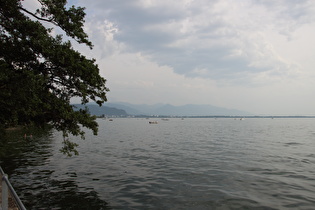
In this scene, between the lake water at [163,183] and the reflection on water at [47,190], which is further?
the lake water at [163,183]

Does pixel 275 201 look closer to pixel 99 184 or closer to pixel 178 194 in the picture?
pixel 178 194

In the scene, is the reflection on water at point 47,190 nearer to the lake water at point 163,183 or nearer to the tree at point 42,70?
the lake water at point 163,183

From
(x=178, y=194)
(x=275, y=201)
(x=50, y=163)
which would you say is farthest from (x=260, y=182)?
(x=50, y=163)

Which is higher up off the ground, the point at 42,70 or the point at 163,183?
the point at 42,70

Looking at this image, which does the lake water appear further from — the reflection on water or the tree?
the tree

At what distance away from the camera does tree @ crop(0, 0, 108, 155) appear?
1260 centimetres

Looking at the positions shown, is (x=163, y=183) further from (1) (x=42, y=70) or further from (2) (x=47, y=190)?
(1) (x=42, y=70)

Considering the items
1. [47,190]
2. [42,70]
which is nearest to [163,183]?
[47,190]

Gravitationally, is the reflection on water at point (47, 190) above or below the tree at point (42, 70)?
below

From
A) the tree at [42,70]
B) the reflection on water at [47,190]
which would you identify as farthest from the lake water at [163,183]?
the tree at [42,70]

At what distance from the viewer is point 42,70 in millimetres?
15883

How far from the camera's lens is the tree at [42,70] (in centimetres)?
1260

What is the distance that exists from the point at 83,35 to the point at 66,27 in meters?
1.30

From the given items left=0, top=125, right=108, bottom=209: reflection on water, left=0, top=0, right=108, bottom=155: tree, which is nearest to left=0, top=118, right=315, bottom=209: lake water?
left=0, top=125, right=108, bottom=209: reflection on water
